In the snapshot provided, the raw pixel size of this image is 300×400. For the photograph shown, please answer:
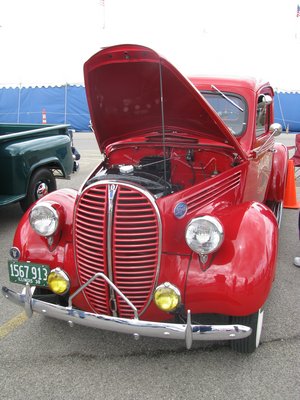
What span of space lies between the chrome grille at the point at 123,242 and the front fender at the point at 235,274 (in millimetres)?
281

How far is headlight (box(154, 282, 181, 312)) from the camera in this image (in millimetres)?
2340

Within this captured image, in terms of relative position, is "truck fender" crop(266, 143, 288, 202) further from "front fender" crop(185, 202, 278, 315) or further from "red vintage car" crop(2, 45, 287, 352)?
"front fender" crop(185, 202, 278, 315)

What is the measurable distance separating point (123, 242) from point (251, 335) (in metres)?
1.02

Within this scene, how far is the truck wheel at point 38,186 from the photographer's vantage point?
5301mm

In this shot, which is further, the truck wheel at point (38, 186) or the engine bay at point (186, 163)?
the truck wheel at point (38, 186)

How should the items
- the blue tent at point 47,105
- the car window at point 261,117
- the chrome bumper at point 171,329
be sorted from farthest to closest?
the blue tent at point 47,105
the car window at point 261,117
the chrome bumper at point 171,329

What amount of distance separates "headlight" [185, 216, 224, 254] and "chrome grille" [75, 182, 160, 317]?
8.0 inches

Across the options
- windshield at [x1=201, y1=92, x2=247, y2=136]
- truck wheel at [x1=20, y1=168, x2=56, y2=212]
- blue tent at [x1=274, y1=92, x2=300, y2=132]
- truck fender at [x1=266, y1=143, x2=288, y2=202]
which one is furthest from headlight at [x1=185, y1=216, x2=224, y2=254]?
blue tent at [x1=274, y1=92, x2=300, y2=132]

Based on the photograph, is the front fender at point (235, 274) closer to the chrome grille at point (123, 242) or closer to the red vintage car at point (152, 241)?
the red vintage car at point (152, 241)

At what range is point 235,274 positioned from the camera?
7.52 feet

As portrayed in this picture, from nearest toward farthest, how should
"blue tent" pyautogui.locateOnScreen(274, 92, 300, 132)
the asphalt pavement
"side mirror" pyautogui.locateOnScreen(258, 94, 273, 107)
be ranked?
the asphalt pavement → "side mirror" pyautogui.locateOnScreen(258, 94, 273, 107) → "blue tent" pyautogui.locateOnScreen(274, 92, 300, 132)

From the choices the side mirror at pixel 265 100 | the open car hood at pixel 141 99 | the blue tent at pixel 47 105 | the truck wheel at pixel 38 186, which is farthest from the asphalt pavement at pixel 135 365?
the blue tent at pixel 47 105

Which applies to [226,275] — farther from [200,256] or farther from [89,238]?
[89,238]

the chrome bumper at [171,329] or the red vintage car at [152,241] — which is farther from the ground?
the red vintage car at [152,241]
